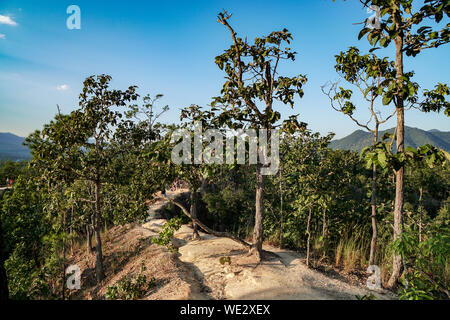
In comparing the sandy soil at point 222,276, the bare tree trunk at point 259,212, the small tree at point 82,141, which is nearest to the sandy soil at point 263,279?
the sandy soil at point 222,276

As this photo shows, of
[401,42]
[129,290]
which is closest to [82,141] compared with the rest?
[129,290]

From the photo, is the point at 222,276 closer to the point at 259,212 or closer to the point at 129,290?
the point at 259,212

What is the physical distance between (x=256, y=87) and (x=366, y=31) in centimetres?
197

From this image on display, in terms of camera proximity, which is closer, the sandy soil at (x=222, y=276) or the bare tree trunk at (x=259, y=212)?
the sandy soil at (x=222, y=276)

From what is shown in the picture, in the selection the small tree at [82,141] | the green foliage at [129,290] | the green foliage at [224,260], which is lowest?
the green foliage at [129,290]

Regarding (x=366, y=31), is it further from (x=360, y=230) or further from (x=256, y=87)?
(x=360, y=230)

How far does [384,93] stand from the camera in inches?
145

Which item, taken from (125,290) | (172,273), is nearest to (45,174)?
(125,290)

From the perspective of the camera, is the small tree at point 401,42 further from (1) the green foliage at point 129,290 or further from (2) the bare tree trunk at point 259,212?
(1) the green foliage at point 129,290

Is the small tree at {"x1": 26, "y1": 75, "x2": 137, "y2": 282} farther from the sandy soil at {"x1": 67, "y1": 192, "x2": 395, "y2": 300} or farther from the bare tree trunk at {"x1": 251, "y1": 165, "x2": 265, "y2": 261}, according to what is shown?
the bare tree trunk at {"x1": 251, "y1": 165, "x2": 265, "y2": 261}

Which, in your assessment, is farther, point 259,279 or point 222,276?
point 222,276

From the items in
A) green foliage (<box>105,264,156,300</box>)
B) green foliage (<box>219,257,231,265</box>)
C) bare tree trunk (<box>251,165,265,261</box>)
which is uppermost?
bare tree trunk (<box>251,165,265,261</box>)

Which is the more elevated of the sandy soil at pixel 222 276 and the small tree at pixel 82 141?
the small tree at pixel 82 141

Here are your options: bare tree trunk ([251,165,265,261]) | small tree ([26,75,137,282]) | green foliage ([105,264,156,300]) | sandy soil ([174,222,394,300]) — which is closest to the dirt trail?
sandy soil ([174,222,394,300])
